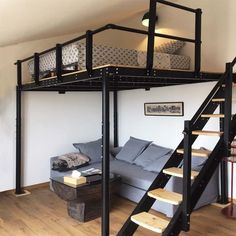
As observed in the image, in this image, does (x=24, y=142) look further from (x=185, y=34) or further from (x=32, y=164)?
(x=185, y=34)

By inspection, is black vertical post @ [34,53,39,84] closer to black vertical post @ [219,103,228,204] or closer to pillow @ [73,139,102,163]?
pillow @ [73,139,102,163]

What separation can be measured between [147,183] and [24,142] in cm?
223

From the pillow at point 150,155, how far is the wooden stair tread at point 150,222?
1849 mm

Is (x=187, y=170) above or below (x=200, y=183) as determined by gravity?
above

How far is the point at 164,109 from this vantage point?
4.91 meters

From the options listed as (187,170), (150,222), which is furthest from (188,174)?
(150,222)

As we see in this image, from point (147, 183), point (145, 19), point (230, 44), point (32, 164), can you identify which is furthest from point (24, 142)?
point (230, 44)

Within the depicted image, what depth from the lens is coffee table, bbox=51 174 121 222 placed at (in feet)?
11.1

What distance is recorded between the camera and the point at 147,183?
3850 millimetres

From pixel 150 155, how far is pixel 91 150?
1129 mm

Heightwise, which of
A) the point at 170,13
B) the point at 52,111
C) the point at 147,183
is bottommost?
the point at 147,183

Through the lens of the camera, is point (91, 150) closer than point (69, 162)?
No

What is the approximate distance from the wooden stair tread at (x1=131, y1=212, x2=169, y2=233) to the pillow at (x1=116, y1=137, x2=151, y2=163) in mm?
2178

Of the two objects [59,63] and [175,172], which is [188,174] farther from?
[59,63]
